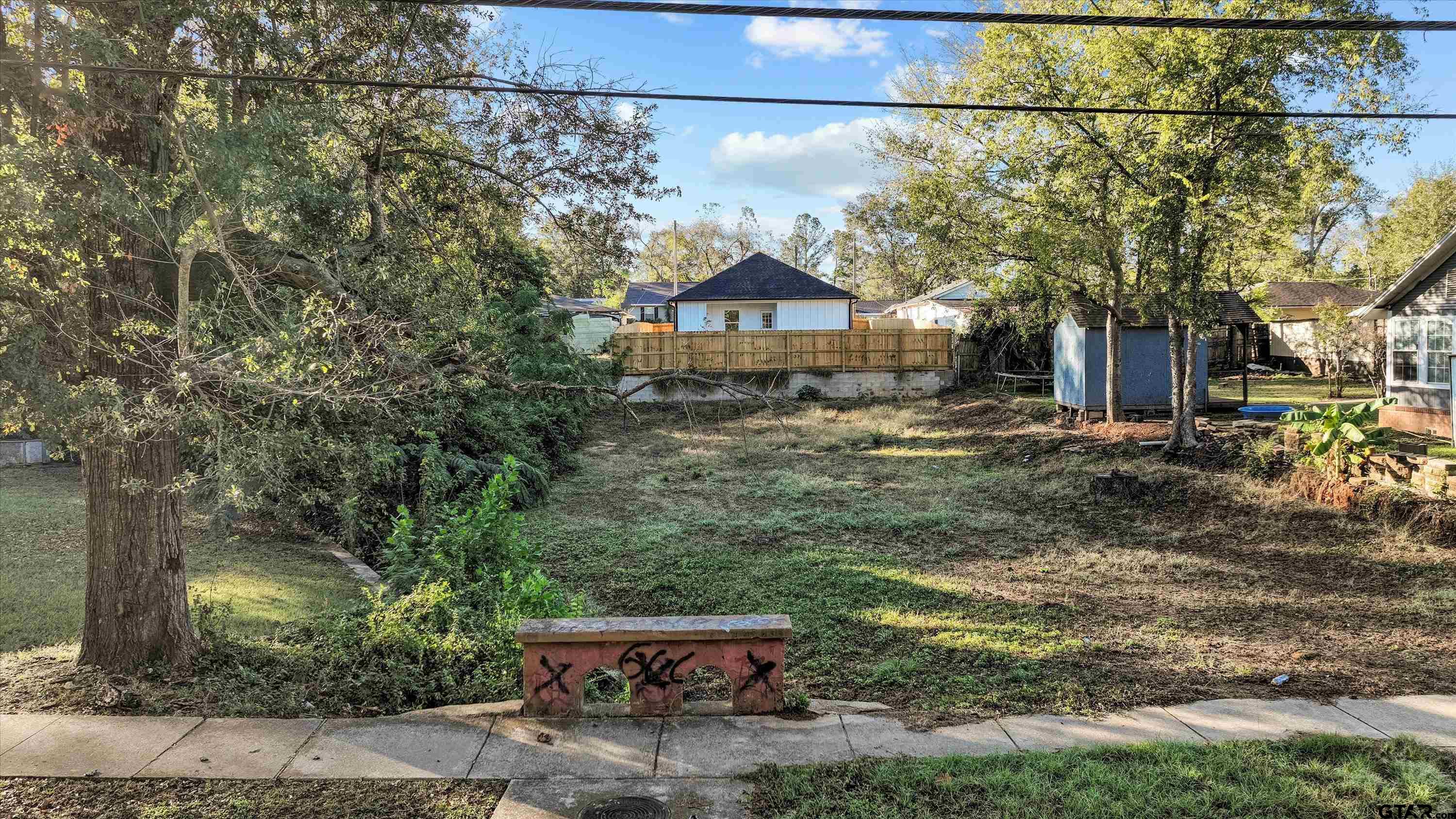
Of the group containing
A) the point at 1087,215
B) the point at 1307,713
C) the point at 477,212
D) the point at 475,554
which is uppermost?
the point at 1087,215

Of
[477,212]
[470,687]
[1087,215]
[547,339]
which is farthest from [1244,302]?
[470,687]

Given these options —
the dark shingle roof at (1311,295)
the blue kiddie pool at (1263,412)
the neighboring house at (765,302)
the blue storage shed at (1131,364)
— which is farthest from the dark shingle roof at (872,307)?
the blue kiddie pool at (1263,412)

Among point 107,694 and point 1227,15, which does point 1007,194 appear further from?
point 107,694

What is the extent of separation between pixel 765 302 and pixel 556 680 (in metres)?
29.4

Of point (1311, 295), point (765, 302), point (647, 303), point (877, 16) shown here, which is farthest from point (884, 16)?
point (647, 303)

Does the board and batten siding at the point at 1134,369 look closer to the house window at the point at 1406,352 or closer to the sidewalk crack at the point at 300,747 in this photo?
the house window at the point at 1406,352

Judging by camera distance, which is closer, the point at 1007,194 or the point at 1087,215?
the point at 1087,215

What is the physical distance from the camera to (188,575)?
9484 mm

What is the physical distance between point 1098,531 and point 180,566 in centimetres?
1080

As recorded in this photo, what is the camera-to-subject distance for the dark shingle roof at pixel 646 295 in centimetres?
5594

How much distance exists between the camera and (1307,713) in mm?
5637

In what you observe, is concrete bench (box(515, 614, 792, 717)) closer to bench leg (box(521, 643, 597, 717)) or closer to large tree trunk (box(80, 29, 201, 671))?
bench leg (box(521, 643, 597, 717))

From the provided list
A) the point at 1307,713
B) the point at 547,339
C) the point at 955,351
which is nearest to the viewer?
the point at 1307,713

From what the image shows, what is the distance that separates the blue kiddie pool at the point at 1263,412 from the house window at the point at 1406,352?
184cm
